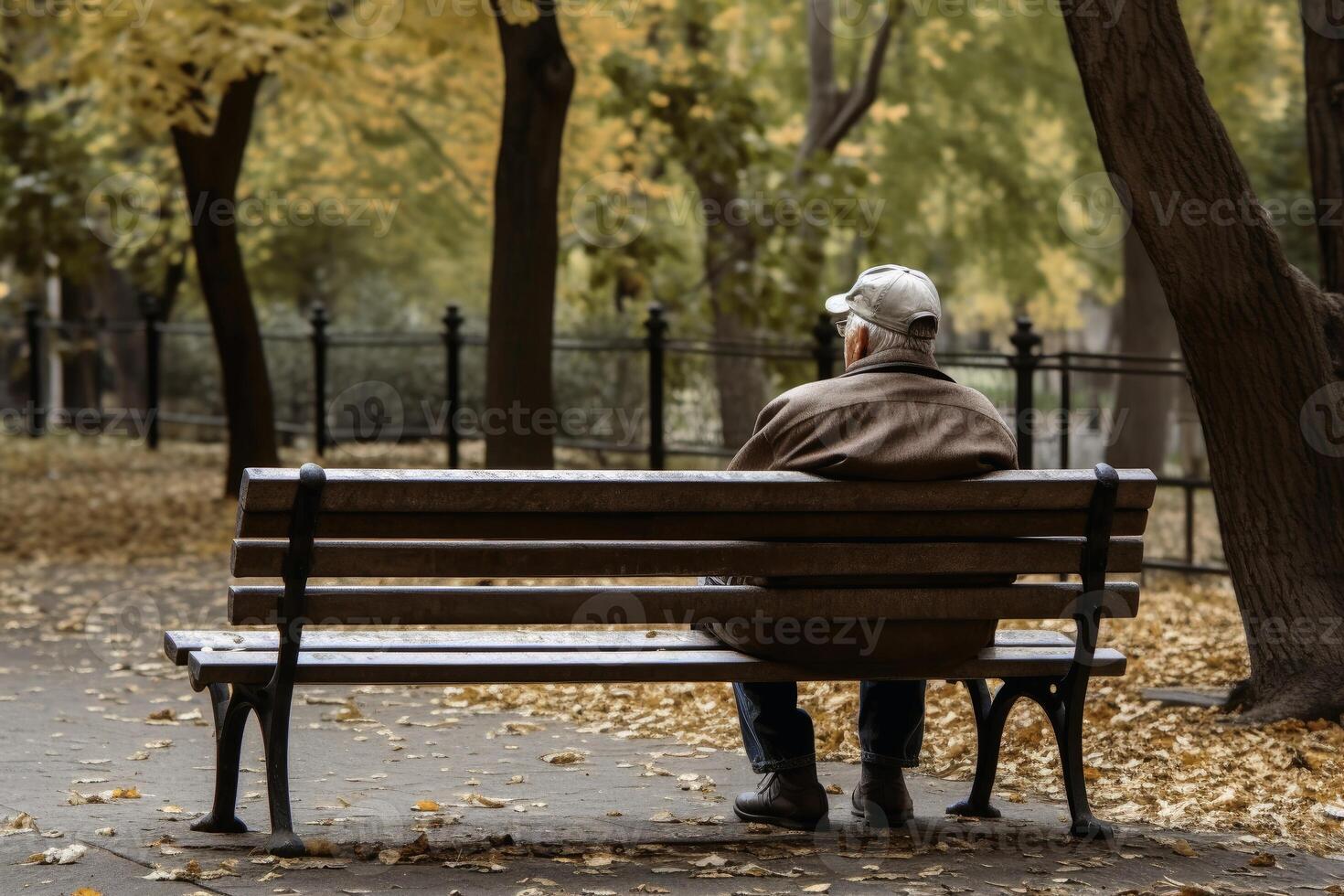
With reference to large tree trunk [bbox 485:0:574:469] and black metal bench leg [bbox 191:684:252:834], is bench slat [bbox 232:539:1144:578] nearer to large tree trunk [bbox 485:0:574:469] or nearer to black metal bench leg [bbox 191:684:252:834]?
black metal bench leg [bbox 191:684:252:834]

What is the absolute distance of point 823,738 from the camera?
19.9 ft

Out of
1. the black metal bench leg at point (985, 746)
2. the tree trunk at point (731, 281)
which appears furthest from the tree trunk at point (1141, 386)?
the black metal bench leg at point (985, 746)

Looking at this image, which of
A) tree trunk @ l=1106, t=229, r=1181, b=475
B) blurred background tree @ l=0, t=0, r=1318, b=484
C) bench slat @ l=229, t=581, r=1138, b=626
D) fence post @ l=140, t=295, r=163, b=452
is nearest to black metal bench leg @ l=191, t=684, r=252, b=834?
bench slat @ l=229, t=581, r=1138, b=626

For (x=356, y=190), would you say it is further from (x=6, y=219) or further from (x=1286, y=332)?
(x=1286, y=332)

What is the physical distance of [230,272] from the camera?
555 inches

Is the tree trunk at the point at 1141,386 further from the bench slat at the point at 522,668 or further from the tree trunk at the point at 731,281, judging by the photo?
the bench slat at the point at 522,668

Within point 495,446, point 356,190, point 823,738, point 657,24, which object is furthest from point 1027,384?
point 356,190

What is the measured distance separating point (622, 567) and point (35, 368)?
2118 centimetres

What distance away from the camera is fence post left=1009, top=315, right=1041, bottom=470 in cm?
1059

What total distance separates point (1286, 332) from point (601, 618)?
2.81 meters

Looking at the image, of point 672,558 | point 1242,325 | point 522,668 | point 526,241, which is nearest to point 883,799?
point 672,558

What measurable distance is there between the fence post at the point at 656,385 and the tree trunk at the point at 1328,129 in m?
7.13

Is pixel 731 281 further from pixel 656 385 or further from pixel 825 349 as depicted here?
pixel 825 349

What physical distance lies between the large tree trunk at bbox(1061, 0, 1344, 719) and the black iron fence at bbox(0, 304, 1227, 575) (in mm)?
3085
